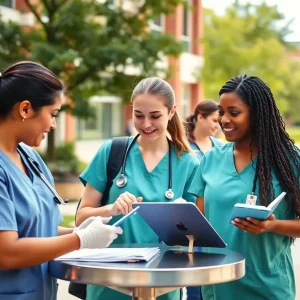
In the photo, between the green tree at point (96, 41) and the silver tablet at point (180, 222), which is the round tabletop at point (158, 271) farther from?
the green tree at point (96, 41)

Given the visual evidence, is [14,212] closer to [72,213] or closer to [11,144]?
[11,144]

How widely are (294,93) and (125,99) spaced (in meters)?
38.4

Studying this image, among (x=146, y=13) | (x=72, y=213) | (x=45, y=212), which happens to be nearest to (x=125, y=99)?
(x=146, y=13)

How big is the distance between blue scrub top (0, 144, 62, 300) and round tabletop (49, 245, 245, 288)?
0.10m

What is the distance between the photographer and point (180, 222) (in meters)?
3.07

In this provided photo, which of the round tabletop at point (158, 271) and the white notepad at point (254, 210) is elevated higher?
the white notepad at point (254, 210)

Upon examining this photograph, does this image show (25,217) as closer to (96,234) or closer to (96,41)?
(96,234)

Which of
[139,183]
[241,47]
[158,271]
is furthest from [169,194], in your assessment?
[241,47]

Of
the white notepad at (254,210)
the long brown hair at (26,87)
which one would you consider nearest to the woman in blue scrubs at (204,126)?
the white notepad at (254,210)

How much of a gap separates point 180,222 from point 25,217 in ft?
2.19

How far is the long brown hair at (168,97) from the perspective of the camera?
12.4 ft

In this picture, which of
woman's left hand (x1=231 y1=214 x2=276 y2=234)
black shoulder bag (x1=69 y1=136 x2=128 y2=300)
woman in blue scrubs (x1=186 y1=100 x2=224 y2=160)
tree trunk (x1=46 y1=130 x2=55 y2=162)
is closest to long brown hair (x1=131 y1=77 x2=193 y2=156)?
black shoulder bag (x1=69 y1=136 x2=128 y2=300)

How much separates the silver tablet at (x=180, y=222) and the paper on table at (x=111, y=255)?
0.13 m

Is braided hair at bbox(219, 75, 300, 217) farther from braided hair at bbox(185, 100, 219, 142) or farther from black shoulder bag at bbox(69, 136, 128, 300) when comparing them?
braided hair at bbox(185, 100, 219, 142)
